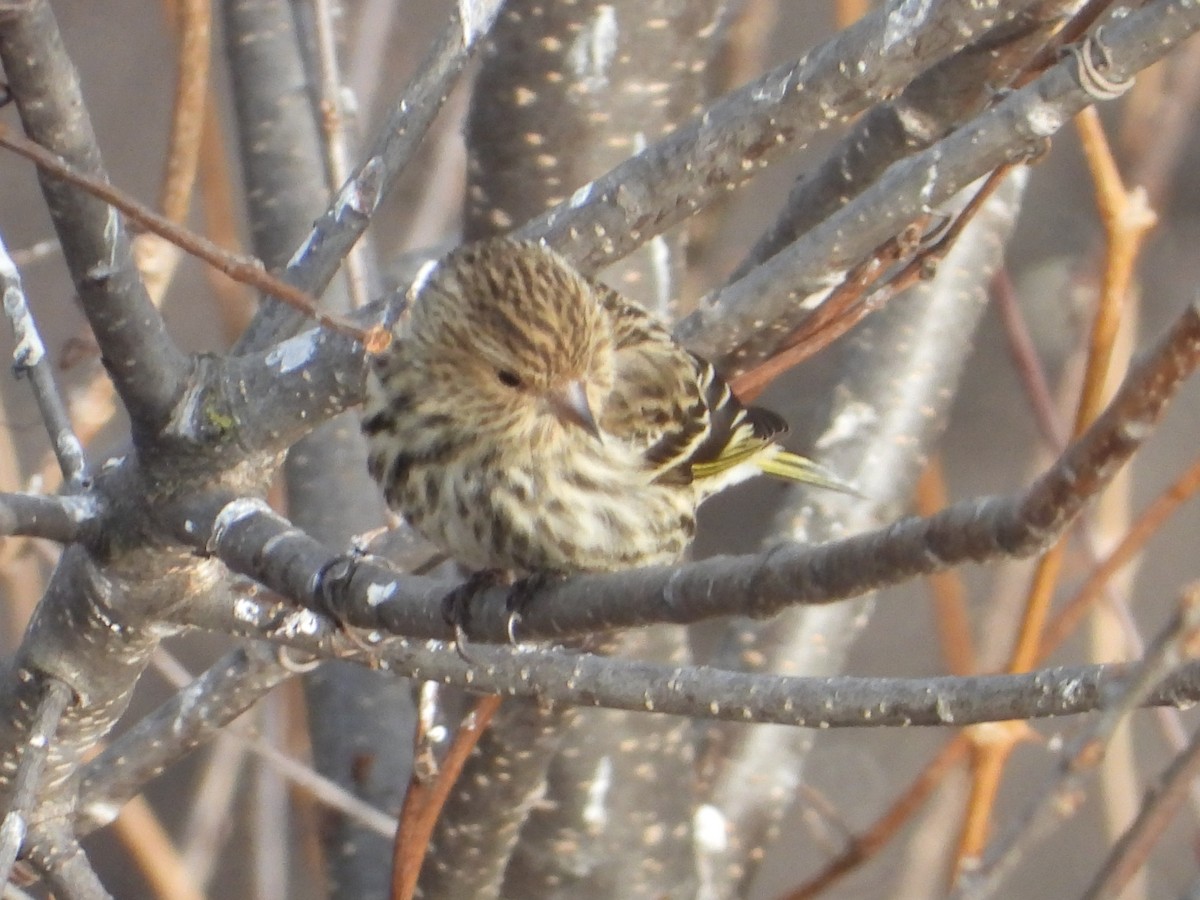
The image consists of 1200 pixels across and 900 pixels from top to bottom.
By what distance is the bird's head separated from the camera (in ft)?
5.65

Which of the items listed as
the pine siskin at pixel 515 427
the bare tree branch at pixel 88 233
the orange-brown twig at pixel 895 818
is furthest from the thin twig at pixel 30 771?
the orange-brown twig at pixel 895 818

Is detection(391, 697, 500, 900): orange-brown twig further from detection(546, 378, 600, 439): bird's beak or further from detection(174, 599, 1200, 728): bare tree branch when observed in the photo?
detection(546, 378, 600, 439): bird's beak

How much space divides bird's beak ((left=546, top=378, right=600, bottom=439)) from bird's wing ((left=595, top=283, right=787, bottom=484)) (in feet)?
0.44

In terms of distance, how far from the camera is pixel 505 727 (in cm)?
194

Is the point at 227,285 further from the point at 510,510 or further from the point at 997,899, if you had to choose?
the point at 997,899

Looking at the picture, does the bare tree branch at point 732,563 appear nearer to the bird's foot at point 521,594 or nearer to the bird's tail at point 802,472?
the bird's foot at point 521,594

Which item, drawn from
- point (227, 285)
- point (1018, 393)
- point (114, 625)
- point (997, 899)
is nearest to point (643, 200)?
point (114, 625)

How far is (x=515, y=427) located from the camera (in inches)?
68.1

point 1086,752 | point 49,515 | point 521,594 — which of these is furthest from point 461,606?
point 1086,752

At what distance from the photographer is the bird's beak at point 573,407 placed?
172 cm

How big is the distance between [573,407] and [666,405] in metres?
0.26

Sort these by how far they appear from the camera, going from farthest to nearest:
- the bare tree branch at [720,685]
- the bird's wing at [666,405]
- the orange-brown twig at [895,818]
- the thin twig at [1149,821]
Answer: the orange-brown twig at [895,818]
the bird's wing at [666,405]
the bare tree branch at [720,685]
the thin twig at [1149,821]

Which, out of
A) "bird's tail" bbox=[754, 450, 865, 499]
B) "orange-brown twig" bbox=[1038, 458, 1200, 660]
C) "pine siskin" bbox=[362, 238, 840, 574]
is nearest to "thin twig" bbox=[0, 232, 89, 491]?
"pine siskin" bbox=[362, 238, 840, 574]

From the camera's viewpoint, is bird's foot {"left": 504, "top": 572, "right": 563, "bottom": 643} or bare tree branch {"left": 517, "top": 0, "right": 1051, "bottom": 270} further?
bare tree branch {"left": 517, "top": 0, "right": 1051, "bottom": 270}
